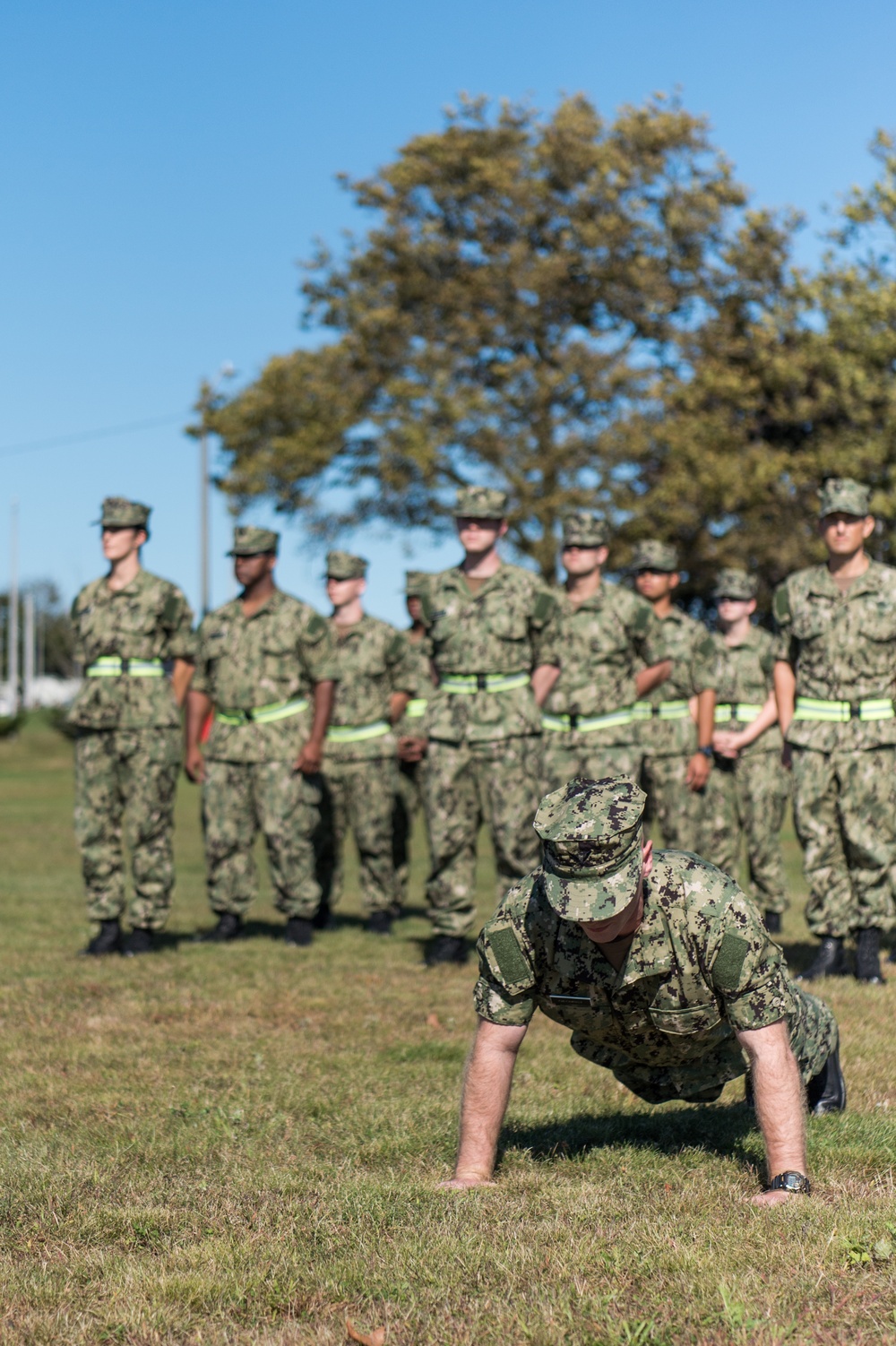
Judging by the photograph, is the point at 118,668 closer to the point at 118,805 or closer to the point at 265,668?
the point at 118,805

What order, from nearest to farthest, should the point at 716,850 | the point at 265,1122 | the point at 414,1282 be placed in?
the point at 414,1282 → the point at 265,1122 → the point at 716,850

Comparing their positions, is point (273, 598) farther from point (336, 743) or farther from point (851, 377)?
point (851, 377)

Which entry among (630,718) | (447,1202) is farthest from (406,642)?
(447,1202)

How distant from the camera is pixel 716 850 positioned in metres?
11.3

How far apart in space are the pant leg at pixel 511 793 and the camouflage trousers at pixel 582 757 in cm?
35

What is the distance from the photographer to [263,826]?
9.97 metres

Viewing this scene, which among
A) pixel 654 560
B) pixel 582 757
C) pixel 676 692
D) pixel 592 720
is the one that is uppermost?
pixel 654 560

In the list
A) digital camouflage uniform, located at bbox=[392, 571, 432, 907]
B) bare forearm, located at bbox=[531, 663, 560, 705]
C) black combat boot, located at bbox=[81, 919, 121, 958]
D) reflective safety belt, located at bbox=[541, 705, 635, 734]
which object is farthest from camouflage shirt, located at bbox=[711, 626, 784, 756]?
black combat boot, located at bbox=[81, 919, 121, 958]

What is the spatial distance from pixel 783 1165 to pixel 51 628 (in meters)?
118

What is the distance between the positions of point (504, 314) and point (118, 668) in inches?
983

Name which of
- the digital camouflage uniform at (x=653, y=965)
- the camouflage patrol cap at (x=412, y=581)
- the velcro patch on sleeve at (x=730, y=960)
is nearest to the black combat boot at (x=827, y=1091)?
the digital camouflage uniform at (x=653, y=965)

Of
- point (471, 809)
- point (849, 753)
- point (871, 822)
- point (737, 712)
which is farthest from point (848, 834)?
point (737, 712)

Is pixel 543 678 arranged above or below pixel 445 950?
above

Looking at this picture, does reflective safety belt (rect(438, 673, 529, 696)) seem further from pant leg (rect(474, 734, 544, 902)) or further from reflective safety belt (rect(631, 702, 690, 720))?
reflective safety belt (rect(631, 702, 690, 720))
